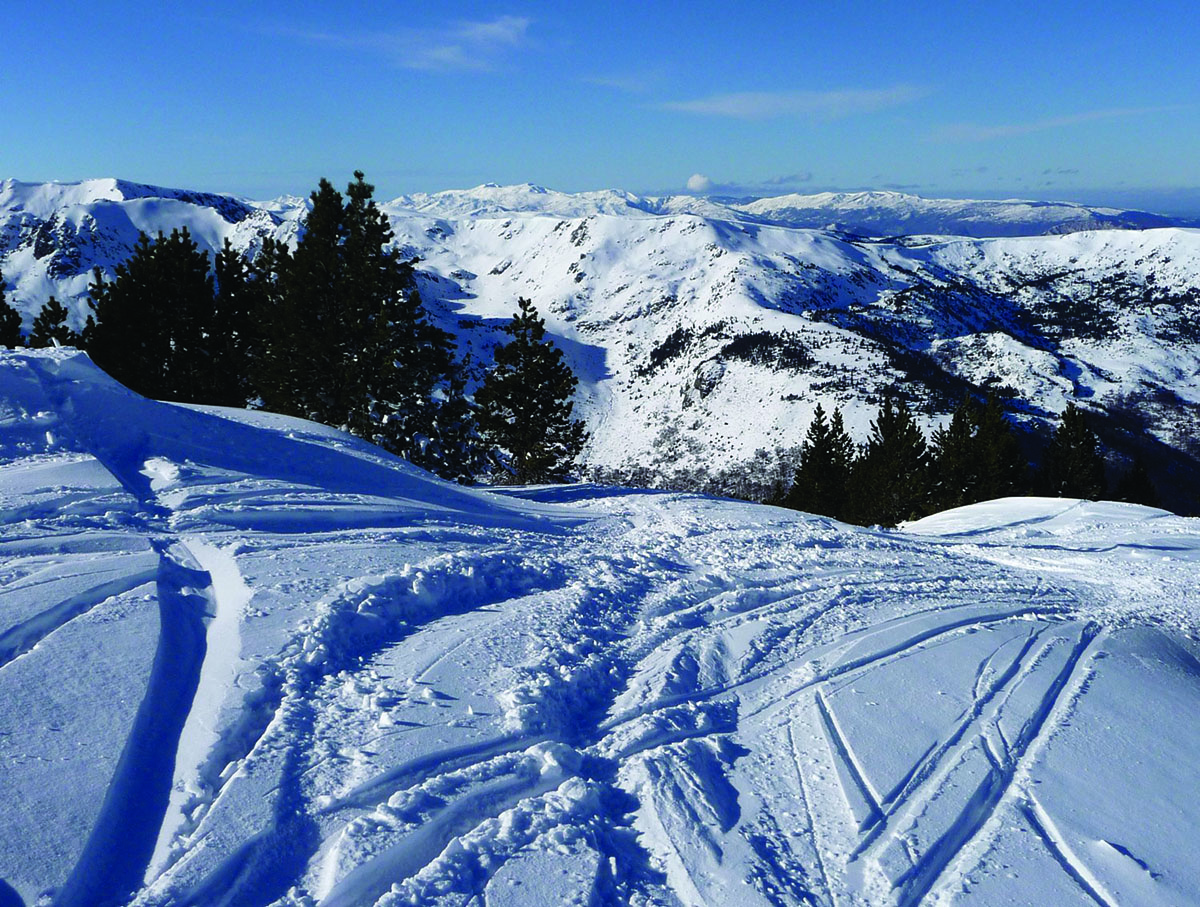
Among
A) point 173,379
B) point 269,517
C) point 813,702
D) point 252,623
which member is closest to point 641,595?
point 813,702

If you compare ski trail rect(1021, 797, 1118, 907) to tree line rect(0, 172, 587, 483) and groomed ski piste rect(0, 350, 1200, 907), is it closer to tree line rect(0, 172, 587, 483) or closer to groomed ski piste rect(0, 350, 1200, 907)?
groomed ski piste rect(0, 350, 1200, 907)

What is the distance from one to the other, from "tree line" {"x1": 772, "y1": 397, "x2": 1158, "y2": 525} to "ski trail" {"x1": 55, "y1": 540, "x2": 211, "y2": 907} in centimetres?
3440

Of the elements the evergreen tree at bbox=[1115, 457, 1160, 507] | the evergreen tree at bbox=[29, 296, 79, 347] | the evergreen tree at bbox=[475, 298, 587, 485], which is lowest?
the evergreen tree at bbox=[1115, 457, 1160, 507]

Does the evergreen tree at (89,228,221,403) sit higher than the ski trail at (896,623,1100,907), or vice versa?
the evergreen tree at (89,228,221,403)

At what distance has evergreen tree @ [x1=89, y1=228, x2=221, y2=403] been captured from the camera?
23188 millimetres

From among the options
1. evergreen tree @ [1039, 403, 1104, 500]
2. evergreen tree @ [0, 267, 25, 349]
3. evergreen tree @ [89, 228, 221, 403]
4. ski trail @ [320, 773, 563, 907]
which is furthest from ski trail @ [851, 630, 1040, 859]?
evergreen tree @ [1039, 403, 1104, 500]

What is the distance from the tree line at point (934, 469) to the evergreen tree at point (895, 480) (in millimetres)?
52

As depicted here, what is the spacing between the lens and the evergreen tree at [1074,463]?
4216 centimetres

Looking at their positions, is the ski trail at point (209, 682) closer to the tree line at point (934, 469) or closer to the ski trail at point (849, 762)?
the ski trail at point (849, 762)

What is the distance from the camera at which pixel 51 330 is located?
2659cm

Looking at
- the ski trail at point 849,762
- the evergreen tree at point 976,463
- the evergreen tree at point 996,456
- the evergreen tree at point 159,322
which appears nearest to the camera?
the ski trail at point 849,762

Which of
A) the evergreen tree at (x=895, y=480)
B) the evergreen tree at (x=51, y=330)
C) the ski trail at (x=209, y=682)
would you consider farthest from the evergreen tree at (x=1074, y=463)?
the evergreen tree at (x=51, y=330)

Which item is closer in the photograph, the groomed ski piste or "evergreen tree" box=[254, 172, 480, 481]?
the groomed ski piste

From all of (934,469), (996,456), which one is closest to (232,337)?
(934,469)
